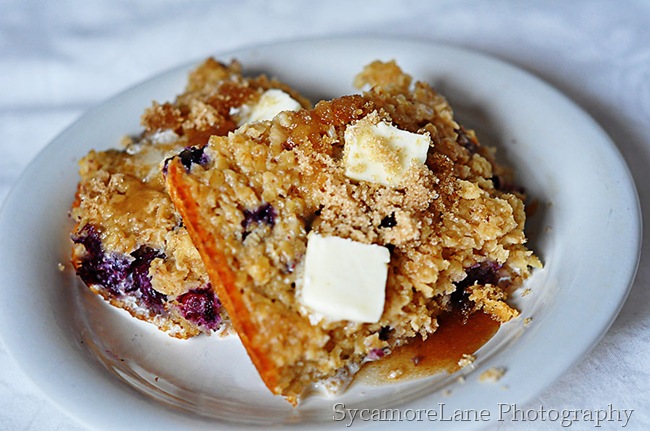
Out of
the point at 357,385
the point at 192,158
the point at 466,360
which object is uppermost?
the point at 192,158

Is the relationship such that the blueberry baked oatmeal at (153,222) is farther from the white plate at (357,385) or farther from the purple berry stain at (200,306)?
the white plate at (357,385)

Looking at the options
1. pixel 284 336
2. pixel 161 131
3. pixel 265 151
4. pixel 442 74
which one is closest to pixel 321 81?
pixel 442 74

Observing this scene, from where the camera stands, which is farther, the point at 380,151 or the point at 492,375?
the point at 380,151

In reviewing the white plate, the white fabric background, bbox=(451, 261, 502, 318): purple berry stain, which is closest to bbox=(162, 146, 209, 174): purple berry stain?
the white plate

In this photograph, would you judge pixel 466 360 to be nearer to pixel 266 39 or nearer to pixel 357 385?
pixel 357 385

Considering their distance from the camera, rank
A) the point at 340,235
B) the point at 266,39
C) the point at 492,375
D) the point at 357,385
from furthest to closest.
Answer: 1. the point at 266,39
2. the point at 357,385
3. the point at 340,235
4. the point at 492,375

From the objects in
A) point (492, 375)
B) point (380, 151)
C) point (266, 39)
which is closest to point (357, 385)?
point (492, 375)

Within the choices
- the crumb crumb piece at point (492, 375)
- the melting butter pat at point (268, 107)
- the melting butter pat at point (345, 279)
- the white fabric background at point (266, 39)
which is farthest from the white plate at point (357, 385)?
the white fabric background at point (266, 39)

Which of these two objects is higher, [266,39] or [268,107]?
[266,39]

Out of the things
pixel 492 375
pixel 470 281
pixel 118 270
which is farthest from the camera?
pixel 118 270
